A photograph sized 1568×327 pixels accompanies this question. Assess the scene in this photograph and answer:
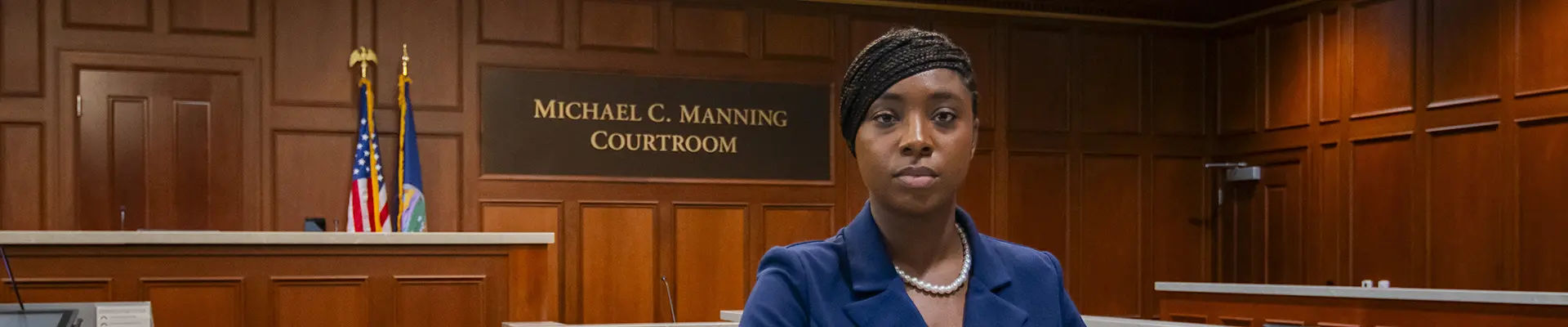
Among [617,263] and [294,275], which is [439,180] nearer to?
[617,263]

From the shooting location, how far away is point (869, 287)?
1.18m

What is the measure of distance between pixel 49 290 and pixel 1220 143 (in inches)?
315

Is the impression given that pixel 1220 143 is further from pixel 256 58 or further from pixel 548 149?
pixel 256 58

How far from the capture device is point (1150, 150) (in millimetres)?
10938

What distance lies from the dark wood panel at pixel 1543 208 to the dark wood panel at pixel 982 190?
11.2ft

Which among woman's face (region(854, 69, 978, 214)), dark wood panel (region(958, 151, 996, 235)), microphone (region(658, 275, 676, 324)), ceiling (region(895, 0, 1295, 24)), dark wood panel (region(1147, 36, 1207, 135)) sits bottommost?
microphone (region(658, 275, 676, 324))

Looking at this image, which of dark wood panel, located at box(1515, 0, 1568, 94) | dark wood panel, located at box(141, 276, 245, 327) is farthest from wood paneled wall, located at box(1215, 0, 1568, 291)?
dark wood panel, located at box(141, 276, 245, 327)

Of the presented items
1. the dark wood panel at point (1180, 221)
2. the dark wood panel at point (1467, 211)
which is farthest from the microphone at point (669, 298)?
the dark wood panel at point (1467, 211)

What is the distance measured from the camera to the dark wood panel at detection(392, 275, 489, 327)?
23.3 feet

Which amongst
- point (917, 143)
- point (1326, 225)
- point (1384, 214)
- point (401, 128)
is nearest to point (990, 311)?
point (917, 143)

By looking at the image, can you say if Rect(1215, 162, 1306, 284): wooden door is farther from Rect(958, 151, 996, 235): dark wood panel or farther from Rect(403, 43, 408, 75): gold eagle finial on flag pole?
Rect(403, 43, 408, 75): gold eagle finial on flag pole

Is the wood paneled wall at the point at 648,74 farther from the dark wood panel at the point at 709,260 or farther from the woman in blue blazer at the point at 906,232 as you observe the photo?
the woman in blue blazer at the point at 906,232

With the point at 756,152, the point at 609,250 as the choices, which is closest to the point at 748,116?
the point at 756,152

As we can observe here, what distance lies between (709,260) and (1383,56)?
453cm
